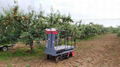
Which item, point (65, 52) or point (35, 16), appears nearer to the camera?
point (65, 52)

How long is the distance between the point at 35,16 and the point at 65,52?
2.85 meters

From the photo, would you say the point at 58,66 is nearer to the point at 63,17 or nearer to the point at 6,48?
the point at 6,48

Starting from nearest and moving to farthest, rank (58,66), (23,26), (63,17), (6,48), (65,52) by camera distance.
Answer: (58,66) → (65,52) → (23,26) → (6,48) → (63,17)

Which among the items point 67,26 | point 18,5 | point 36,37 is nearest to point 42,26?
point 36,37

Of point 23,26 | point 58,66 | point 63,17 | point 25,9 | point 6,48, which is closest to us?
point 58,66

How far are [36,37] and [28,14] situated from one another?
1.43 meters

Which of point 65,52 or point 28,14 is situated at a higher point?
point 28,14

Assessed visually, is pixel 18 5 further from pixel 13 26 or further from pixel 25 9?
pixel 13 26


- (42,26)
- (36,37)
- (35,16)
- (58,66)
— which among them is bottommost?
(58,66)

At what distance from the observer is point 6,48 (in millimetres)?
7980

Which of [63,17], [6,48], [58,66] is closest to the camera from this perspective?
[58,66]

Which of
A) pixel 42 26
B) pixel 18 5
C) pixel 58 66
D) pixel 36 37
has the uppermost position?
pixel 18 5

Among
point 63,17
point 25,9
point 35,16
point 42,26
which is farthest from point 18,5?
point 63,17

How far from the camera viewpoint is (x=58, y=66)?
5352 millimetres
